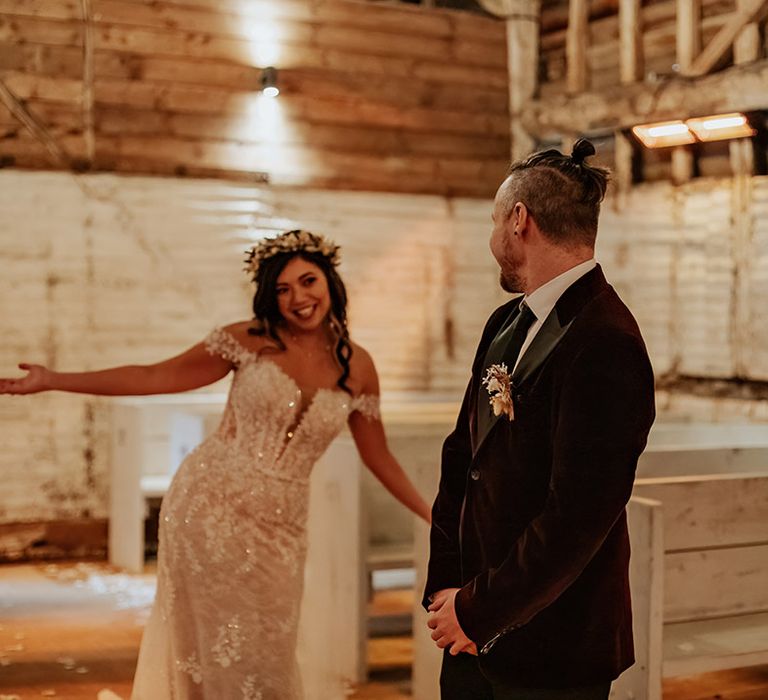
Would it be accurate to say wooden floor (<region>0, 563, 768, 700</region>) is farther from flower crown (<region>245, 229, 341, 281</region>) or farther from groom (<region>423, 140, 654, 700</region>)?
groom (<region>423, 140, 654, 700</region>)

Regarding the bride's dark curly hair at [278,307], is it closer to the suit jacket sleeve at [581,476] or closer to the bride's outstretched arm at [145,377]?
the bride's outstretched arm at [145,377]

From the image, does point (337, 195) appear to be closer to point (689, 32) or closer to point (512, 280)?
point (689, 32)

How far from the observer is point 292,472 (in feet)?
12.6

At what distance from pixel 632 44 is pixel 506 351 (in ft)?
21.2

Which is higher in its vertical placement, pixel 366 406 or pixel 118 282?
pixel 118 282

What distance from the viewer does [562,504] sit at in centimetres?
199

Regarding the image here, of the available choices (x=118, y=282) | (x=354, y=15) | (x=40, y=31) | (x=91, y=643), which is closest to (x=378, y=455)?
(x=91, y=643)

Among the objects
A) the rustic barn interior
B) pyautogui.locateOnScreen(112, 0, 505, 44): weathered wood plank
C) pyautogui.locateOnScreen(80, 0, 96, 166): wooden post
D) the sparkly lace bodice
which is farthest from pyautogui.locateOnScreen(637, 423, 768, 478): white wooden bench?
pyautogui.locateOnScreen(80, 0, 96, 166): wooden post

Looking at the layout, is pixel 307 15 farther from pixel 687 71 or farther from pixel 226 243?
pixel 687 71

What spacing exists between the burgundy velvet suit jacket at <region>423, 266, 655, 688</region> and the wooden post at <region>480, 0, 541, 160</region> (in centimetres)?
725

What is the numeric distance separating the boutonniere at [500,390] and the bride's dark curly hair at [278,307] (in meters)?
1.75

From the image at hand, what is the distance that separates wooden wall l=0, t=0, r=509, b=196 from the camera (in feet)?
25.9

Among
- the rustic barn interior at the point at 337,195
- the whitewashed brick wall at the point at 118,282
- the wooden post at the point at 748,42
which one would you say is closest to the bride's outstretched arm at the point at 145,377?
the rustic barn interior at the point at 337,195

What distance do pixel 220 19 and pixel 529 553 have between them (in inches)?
276
